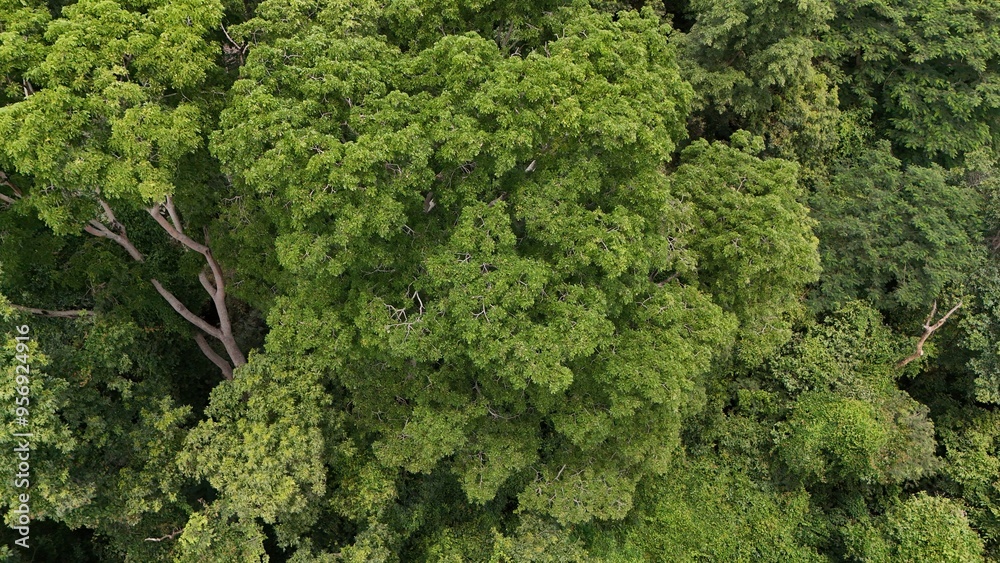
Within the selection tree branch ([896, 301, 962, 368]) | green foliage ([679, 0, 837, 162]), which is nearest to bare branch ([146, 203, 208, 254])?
green foliage ([679, 0, 837, 162])

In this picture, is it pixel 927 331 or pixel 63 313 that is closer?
pixel 63 313

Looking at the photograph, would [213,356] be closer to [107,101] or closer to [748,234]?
[107,101]

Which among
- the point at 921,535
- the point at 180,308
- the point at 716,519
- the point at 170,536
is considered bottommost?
the point at 716,519

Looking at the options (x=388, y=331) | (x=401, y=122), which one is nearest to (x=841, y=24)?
(x=401, y=122)

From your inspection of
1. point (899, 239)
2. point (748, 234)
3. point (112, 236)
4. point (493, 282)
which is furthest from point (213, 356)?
point (899, 239)

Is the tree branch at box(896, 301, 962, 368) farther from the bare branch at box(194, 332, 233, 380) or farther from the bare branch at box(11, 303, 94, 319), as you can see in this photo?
the bare branch at box(11, 303, 94, 319)

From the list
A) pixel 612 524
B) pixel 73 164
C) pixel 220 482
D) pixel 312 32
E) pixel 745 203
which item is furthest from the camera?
pixel 612 524

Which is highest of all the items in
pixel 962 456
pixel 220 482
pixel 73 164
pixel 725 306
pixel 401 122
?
pixel 401 122

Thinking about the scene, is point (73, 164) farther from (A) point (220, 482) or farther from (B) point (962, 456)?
(B) point (962, 456)
